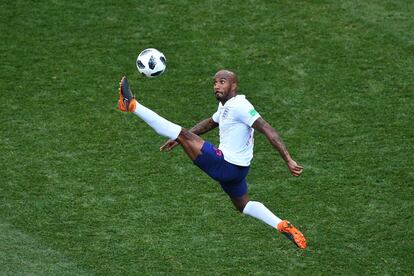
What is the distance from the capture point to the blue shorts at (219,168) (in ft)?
36.2

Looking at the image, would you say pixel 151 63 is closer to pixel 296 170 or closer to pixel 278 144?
pixel 278 144

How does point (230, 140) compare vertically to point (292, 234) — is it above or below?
above

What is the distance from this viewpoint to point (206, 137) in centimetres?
1473

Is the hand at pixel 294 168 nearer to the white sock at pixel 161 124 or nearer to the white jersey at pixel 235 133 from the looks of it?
the white jersey at pixel 235 133

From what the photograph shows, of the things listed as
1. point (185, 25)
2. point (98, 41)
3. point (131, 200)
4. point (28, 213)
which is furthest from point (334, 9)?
point (28, 213)

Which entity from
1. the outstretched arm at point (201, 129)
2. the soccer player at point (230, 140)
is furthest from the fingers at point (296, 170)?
the outstretched arm at point (201, 129)

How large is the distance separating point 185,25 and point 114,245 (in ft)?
19.3

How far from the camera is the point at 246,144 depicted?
11.3 metres

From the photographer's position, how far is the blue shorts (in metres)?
11.0

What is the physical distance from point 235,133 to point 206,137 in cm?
349

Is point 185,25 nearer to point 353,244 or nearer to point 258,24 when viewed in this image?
point 258,24

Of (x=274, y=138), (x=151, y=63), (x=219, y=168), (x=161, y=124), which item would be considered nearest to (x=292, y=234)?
(x=219, y=168)

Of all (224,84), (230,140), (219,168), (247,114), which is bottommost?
(219,168)

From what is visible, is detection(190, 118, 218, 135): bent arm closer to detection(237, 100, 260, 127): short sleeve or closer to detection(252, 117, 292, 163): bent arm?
detection(237, 100, 260, 127): short sleeve
